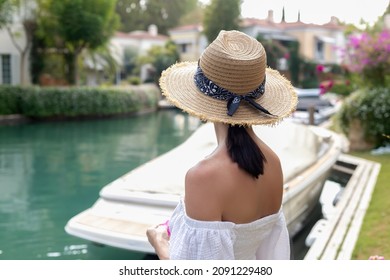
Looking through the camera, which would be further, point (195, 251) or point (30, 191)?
point (30, 191)

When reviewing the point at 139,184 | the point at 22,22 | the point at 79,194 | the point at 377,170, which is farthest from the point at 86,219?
the point at 22,22

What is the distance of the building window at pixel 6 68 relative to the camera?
21.0 m

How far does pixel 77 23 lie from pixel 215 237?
19465 millimetres

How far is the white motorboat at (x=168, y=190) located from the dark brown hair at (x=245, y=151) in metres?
2.43

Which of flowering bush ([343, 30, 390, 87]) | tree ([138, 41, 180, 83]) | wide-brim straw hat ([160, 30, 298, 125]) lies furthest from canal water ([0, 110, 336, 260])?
tree ([138, 41, 180, 83])

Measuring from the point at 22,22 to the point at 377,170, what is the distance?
16.5m

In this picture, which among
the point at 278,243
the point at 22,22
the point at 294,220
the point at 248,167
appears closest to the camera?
the point at 248,167

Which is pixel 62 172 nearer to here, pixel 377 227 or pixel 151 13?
pixel 377 227

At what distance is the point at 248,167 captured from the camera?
1.42m

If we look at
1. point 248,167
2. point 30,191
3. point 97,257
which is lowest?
point 30,191

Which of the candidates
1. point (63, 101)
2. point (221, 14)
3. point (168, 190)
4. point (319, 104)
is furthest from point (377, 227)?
point (221, 14)

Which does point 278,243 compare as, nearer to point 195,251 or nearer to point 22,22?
point 195,251

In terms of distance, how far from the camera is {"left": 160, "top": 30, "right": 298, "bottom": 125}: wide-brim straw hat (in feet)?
4.98

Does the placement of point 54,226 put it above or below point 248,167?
below
